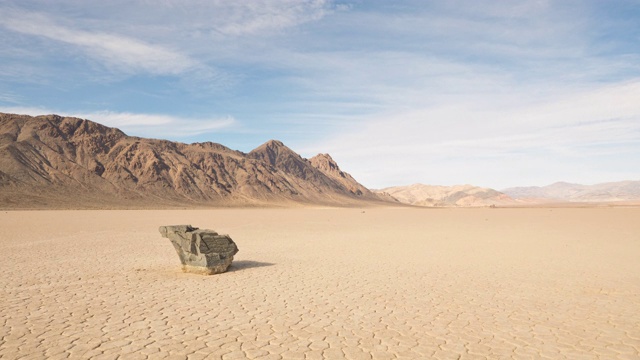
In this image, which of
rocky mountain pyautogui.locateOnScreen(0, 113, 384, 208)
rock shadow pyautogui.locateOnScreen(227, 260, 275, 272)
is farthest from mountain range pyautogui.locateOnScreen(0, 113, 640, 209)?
rock shadow pyautogui.locateOnScreen(227, 260, 275, 272)

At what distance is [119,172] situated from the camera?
8656 centimetres

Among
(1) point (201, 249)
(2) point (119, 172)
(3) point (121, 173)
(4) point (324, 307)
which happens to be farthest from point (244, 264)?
(2) point (119, 172)

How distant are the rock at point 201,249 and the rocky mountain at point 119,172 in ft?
195

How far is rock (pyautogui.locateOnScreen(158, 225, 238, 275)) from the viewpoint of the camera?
1084cm

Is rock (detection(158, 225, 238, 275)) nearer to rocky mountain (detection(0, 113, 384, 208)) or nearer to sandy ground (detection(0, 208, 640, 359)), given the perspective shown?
sandy ground (detection(0, 208, 640, 359))

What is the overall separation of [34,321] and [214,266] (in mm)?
4486

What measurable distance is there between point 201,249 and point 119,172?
84.6 m

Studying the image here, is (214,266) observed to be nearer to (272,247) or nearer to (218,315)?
(218,315)

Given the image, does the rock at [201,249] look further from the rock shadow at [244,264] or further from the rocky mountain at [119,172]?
the rocky mountain at [119,172]

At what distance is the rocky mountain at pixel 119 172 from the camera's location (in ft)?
231

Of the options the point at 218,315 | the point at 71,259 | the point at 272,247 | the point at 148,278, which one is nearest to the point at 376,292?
the point at 218,315

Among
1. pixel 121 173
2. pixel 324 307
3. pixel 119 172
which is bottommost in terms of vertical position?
pixel 324 307

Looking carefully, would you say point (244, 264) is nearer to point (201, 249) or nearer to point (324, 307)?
point (201, 249)

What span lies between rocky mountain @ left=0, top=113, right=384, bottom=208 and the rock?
5929cm
